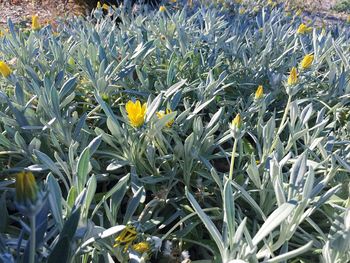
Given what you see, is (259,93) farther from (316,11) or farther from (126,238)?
(316,11)

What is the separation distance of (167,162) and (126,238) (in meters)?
0.32

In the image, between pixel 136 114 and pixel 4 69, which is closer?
pixel 136 114

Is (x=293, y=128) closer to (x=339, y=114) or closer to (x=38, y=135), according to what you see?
(x=339, y=114)

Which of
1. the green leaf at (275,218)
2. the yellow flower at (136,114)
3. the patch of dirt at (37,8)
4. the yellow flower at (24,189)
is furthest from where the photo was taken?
the patch of dirt at (37,8)

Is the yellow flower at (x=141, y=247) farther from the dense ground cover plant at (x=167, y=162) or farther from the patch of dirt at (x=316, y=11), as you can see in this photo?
the patch of dirt at (x=316, y=11)

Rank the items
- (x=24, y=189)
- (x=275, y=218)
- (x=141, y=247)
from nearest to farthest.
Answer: (x=24, y=189) → (x=275, y=218) → (x=141, y=247)

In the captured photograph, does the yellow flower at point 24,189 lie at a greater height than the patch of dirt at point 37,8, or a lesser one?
greater

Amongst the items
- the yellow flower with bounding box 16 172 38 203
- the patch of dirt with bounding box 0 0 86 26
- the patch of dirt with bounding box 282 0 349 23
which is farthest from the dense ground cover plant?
the patch of dirt with bounding box 0 0 86 26

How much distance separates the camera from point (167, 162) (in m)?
1.11

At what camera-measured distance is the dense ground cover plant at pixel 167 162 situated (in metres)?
0.76

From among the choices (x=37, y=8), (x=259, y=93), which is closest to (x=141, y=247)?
(x=259, y=93)

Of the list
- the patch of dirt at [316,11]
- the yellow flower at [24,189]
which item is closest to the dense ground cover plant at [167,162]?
the yellow flower at [24,189]

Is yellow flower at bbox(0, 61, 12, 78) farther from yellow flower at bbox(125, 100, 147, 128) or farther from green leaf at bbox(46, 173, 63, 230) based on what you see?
green leaf at bbox(46, 173, 63, 230)

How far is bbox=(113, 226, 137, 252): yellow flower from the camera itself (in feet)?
2.68
